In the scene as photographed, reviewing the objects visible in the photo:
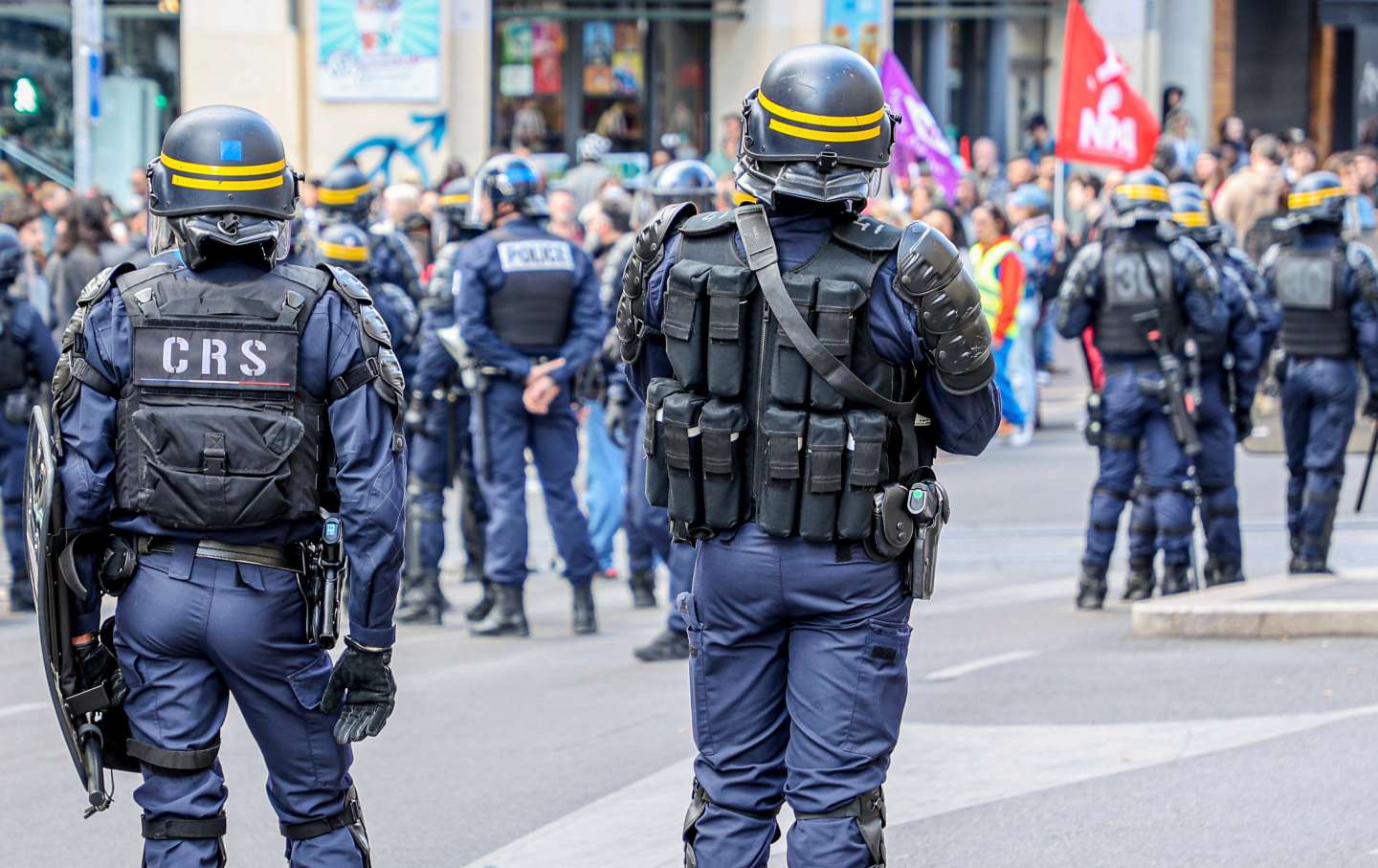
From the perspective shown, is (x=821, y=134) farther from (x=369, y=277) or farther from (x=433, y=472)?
(x=433, y=472)

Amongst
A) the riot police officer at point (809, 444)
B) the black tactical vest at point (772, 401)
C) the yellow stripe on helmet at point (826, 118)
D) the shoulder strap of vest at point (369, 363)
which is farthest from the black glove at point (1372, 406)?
the shoulder strap of vest at point (369, 363)

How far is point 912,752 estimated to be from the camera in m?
6.73

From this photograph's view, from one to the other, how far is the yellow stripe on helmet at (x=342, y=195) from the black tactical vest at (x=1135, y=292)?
347 centimetres

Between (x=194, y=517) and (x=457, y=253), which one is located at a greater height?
(x=457, y=253)

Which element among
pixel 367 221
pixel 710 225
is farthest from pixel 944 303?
pixel 367 221

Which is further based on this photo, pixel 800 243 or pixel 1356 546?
pixel 1356 546

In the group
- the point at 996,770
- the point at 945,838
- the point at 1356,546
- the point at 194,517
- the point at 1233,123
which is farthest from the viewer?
the point at 1233,123

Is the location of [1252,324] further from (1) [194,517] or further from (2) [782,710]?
(1) [194,517]

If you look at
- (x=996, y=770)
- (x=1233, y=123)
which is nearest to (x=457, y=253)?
(x=996, y=770)

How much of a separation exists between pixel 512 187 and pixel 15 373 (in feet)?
8.50

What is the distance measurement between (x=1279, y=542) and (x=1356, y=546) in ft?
1.43

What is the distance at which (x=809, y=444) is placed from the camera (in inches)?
171

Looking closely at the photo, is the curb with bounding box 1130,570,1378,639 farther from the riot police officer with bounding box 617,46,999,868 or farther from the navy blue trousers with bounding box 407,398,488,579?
the riot police officer with bounding box 617,46,999,868

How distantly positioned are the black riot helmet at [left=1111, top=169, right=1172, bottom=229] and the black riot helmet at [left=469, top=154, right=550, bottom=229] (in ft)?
8.32
